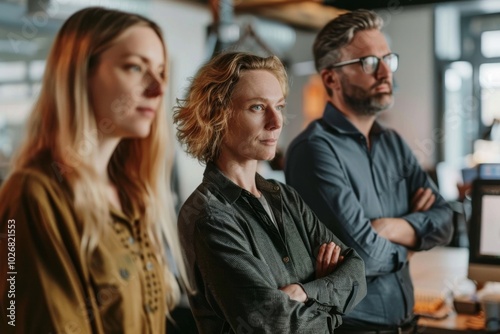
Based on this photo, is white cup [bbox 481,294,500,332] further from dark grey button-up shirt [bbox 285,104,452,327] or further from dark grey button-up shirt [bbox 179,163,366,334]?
dark grey button-up shirt [bbox 179,163,366,334]

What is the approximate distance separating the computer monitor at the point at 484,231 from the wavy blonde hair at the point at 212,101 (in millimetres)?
1040

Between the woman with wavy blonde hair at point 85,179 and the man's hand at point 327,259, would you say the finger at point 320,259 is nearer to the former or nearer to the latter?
the man's hand at point 327,259

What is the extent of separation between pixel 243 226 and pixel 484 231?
1.09m

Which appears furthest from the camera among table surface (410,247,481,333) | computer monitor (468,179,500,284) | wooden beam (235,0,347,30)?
computer monitor (468,179,500,284)

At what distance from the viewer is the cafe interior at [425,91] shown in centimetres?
133

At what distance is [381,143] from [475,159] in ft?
2.56

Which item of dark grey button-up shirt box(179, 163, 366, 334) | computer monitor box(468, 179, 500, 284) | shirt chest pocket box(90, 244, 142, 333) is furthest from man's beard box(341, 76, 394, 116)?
computer monitor box(468, 179, 500, 284)

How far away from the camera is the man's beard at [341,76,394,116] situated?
136 cm

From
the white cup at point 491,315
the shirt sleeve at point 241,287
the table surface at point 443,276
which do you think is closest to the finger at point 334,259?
the shirt sleeve at point 241,287

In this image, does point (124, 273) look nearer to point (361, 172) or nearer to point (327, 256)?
point (327, 256)

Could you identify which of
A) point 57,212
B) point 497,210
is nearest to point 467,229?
point 497,210

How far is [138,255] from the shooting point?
1191 millimetres

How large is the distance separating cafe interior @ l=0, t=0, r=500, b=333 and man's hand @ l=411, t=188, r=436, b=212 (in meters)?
0.16

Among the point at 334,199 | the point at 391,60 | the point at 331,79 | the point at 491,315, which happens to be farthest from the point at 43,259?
the point at 491,315
